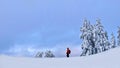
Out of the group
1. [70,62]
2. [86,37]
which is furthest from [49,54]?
[70,62]

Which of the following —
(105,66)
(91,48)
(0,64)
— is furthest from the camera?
(91,48)

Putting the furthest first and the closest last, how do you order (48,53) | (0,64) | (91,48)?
(48,53), (91,48), (0,64)

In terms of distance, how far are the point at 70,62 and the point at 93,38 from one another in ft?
118

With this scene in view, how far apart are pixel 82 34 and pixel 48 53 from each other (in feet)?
36.2

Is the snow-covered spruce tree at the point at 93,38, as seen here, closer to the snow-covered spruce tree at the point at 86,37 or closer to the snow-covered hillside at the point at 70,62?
the snow-covered spruce tree at the point at 86,37

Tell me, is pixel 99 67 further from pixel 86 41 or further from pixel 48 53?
Result: pixel 48 53

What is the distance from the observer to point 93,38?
64.3m

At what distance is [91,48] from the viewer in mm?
62719

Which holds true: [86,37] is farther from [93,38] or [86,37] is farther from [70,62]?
[70,62]

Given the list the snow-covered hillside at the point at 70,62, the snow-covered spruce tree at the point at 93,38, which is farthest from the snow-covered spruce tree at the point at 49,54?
the snow-covered hillside at the point at 70,62

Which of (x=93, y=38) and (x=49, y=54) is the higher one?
(x=93, y=38)

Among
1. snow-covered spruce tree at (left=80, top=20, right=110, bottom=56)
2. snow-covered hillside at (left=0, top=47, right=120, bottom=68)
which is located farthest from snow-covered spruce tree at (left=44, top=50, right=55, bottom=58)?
snow-covered hillside at (left=0, top=47, right=120, bottom=68)

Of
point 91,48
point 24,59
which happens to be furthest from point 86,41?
point 24,59

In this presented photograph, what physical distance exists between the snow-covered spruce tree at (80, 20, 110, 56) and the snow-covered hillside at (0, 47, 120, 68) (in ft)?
106
